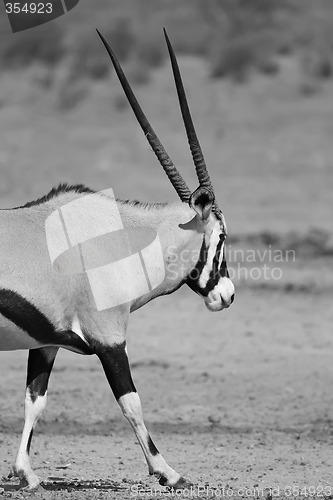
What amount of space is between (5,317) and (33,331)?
0.65 feet

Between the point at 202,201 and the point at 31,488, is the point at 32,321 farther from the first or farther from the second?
the point at 202,201

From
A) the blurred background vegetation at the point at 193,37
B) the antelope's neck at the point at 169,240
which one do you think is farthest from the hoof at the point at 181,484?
the blurred background vegetation at the point at 193,37

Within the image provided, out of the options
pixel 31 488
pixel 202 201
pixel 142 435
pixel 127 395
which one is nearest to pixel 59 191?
pixel 202 201

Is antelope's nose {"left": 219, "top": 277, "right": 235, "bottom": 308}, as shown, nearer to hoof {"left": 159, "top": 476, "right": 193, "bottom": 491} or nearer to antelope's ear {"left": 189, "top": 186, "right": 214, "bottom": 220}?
antelope's ear {"left": 189, "top": 186, "right": 214, "bottom": 220}

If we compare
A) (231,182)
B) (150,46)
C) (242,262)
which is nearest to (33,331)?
(242,262)

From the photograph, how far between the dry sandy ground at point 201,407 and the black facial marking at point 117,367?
0.67 metres

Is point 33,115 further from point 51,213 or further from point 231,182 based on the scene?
point 51,213

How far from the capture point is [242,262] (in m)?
16.3

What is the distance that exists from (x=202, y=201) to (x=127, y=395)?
1.30 m

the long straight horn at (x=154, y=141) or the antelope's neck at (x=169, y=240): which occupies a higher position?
the long straight horn at (x=154, y=141)

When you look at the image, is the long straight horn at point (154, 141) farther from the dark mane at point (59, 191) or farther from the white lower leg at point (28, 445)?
the white lower leg at point (28, 445)

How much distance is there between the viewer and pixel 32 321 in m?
7.05

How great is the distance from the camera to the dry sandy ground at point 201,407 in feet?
27.5

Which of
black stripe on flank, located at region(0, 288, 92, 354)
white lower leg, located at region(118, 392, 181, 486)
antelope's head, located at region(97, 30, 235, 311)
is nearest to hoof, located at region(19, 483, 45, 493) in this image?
white lower leg, located at region(118, 392, 181, 486)
